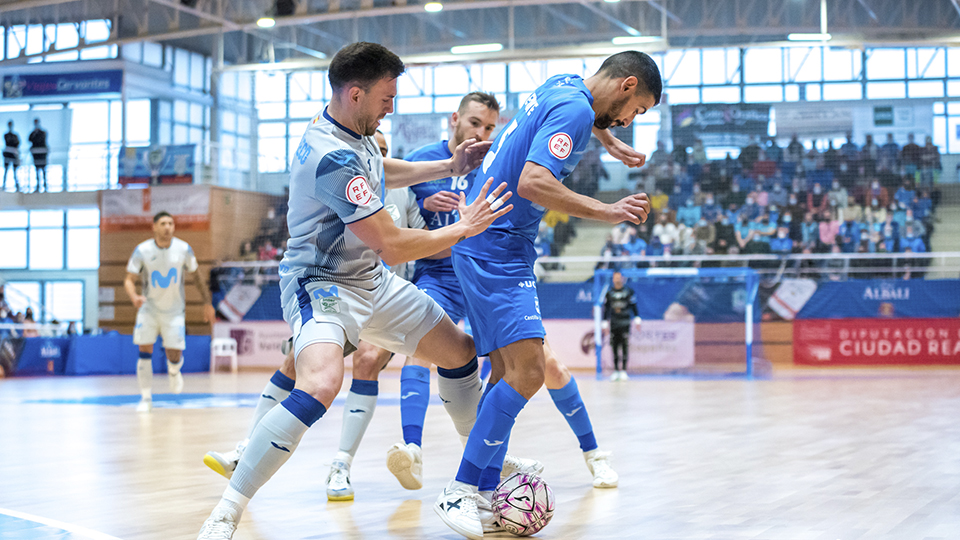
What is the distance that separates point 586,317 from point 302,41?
14281 mm

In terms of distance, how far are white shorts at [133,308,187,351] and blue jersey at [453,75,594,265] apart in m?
7.24

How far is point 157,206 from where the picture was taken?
72.4 feet

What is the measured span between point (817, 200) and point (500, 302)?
62.1ft

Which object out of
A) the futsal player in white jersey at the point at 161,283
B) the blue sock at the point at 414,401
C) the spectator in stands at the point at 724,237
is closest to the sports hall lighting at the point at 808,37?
the spectator in stands at the point at 724,237

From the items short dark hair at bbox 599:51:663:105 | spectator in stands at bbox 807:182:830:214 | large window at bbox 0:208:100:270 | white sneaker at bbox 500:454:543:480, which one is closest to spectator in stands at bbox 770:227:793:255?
→ spectator in stands at bbox 807:182:830:214

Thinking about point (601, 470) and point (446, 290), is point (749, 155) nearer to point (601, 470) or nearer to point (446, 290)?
point (446, 290)

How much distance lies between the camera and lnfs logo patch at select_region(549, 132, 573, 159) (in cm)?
346

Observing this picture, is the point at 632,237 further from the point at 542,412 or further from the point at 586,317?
the point at 542,412

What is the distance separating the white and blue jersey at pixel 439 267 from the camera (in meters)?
5.13

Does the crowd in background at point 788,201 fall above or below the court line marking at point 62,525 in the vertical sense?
above

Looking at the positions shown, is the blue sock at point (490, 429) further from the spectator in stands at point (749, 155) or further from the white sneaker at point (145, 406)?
the spectator in stands at point (749, 155)

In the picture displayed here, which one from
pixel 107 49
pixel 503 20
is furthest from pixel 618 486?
pixel 107 49

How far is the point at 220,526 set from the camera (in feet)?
10.4

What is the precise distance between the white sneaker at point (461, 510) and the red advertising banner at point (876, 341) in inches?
608
